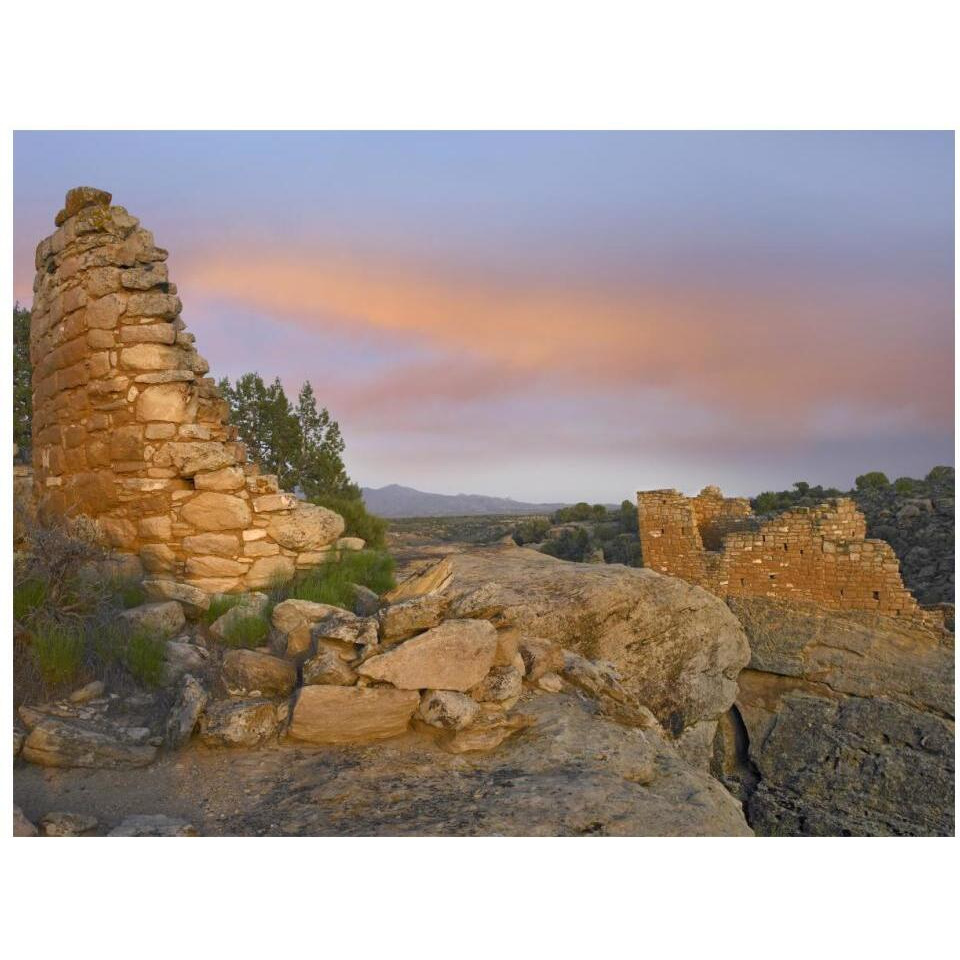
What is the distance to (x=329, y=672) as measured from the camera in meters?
4.25

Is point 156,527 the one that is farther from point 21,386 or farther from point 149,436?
point 21,386

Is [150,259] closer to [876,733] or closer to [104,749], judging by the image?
[104,749]

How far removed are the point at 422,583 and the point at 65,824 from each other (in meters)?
2.66

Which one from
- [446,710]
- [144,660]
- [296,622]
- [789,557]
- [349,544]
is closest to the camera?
[446,710]

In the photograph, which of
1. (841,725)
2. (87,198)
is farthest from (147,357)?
(841,725)

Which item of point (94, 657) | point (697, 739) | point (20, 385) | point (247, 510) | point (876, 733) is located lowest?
point (876, 733)

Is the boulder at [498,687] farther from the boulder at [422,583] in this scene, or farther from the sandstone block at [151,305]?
the sandstone block at [151,305]

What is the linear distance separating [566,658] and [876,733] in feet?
27.6

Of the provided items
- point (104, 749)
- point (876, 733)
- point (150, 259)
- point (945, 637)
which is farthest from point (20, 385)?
point (945, 637)

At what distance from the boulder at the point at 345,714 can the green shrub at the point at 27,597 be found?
6.66ft

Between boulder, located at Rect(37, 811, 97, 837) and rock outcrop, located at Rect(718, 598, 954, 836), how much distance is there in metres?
7.91

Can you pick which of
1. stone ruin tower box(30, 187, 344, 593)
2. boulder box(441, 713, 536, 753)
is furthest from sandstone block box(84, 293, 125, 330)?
boulder box(441, 713, 536, 753)

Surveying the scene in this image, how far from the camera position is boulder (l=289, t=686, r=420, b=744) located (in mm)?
4148

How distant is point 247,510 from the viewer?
5.72m
